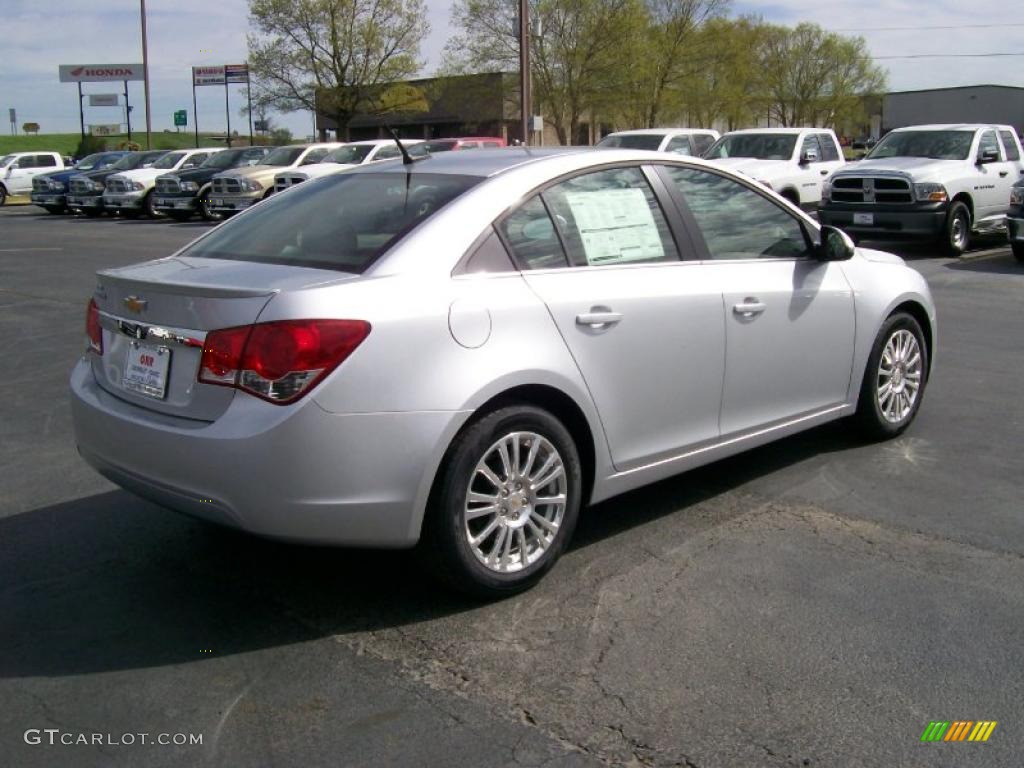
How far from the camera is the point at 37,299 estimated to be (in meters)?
12.3

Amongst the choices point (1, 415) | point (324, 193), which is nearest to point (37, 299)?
point (1, 415)

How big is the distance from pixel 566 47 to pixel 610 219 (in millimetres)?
40607

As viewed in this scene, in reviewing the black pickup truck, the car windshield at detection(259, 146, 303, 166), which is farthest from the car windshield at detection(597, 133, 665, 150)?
the black pickup truck

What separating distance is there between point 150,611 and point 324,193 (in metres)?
1.89

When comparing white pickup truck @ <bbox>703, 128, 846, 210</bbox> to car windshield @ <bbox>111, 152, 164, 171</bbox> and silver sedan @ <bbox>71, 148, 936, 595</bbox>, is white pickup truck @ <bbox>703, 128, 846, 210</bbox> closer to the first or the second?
silver sedan @ <bbox>71, 148, 936, 595</bbox>

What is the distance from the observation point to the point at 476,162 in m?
4.52

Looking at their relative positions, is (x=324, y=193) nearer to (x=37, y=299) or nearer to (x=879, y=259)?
(x=879, y=259)

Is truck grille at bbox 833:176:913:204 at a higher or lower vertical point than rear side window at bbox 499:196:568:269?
higher

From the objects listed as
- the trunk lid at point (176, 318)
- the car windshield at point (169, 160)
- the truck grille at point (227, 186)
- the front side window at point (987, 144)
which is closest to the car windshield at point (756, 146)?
the front side window at point (987, 144)

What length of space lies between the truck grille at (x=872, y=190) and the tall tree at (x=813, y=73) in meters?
53.4

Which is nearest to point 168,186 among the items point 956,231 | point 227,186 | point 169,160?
point 227,186

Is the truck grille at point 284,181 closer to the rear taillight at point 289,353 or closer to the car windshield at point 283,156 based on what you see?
the car windshield at point 283,156

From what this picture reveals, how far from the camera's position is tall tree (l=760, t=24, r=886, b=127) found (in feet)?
223

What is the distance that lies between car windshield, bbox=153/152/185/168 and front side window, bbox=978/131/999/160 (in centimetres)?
2209
